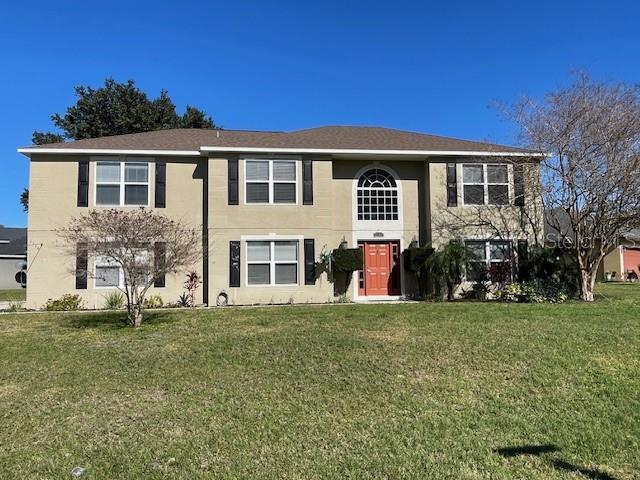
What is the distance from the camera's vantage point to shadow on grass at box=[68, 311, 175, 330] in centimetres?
1058

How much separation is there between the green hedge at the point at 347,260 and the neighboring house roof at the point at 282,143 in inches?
126

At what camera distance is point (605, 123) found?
13906 millimetres

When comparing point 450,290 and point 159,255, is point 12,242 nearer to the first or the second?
point 159,255

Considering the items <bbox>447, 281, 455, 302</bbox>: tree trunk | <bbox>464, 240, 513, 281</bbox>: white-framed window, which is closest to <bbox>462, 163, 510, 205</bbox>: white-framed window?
<bbox>464, 240, 513, 281</bbox>: white-framed window

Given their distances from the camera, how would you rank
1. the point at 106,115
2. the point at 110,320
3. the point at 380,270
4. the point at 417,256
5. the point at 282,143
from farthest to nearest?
the point at 106,115 < the point at 380,270 < the point at 282,143 < the point at 417,256 < the point at 110,320

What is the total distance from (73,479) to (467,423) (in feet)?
11.9

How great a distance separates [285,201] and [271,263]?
2.00m

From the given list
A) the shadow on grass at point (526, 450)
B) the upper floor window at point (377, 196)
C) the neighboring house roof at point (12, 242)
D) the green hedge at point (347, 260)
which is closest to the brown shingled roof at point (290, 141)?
the upper floor window at point (377, 196)

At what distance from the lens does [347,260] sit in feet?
50.1

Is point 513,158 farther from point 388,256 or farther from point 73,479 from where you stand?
point 73,479

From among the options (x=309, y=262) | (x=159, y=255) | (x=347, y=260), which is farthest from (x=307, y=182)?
(x=159, y=255)

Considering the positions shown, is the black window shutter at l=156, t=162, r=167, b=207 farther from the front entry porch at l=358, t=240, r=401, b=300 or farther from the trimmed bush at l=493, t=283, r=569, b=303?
the trimmed bush at l=493, t=283, r=569, b=303

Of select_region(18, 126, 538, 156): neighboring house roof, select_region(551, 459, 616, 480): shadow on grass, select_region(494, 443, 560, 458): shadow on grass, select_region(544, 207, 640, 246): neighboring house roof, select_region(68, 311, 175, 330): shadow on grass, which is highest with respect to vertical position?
select_region(18, 126, 538, 156): neighboring house roof

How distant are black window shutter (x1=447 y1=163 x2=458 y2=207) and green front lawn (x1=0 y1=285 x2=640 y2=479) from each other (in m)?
7.00
